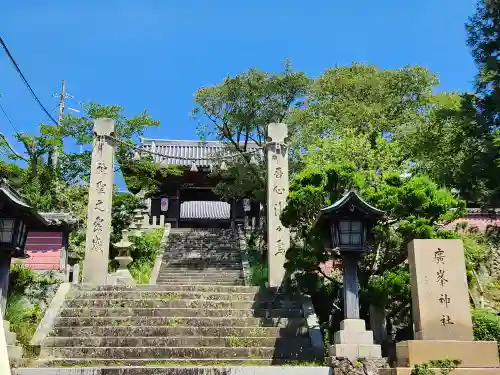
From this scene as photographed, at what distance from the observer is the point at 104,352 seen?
34.4ft

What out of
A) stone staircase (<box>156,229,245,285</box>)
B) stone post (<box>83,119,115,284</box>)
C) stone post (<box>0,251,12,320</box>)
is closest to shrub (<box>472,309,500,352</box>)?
stone staircase (<box>156,229,245,285</box>)

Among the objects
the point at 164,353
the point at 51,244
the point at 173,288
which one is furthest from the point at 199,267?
the point at 164,353

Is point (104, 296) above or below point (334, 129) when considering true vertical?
below

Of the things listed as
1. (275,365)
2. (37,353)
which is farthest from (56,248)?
(275,365)

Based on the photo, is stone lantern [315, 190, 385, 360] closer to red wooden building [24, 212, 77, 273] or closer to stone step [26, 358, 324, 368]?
stone step [26, 358, 324, 368]

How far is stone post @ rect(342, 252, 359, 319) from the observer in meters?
9.77

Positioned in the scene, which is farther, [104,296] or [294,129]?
[294,129]

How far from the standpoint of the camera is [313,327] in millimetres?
11438

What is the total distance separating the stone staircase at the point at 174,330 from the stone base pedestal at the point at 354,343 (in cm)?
121

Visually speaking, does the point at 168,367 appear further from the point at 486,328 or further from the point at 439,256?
the point at 486,328

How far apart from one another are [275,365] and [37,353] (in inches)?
188

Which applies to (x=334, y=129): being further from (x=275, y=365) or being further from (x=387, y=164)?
(x=275, y=365)

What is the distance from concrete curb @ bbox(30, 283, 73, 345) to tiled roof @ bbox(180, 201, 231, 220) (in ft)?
95.4

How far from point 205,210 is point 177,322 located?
105 feet
